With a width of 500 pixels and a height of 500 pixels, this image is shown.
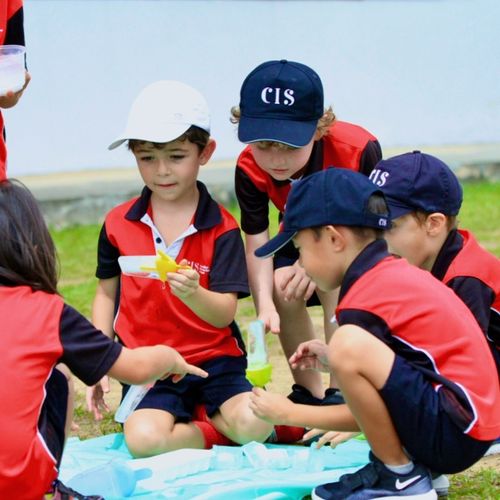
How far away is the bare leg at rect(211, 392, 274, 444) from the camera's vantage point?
3.75 metres

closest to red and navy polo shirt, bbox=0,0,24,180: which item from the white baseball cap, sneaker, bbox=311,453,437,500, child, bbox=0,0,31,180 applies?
child, bbox=0,0,31,180

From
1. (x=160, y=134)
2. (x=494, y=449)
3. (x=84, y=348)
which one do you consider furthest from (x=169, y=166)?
(x=494, y=449)

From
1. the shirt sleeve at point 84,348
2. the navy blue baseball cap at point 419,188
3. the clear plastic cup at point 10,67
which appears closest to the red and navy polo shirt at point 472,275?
the navy blue baseball cap at point 419,188

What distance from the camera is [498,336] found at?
142 inches

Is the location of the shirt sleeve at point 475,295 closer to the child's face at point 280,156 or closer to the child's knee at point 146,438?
the child's face at point 280,156

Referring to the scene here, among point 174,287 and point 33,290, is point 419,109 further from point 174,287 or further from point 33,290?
point 33,290

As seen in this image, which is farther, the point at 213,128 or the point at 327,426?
the point at 213,128

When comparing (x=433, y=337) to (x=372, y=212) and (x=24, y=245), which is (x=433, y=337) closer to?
(x=372, y=212)

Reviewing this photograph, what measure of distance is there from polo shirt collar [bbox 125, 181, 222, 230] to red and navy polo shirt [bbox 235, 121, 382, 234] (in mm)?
220

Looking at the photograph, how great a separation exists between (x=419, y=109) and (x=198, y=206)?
645 cm

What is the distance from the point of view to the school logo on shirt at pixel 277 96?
3982 millimetres

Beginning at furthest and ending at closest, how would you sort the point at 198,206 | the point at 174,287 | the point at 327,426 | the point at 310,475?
the point at 198,206, the point at 174,287, the point at 310,475, the point at 327,426

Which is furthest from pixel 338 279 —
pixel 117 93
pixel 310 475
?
pixel 117 93

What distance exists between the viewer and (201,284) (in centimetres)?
393
